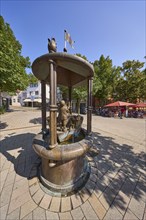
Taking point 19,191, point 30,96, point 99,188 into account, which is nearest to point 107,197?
point 99,188

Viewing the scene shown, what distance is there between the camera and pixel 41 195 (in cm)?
269

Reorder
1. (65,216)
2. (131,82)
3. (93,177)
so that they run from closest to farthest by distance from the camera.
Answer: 1. (65,216)
2. (93,177)
3. (131,82)

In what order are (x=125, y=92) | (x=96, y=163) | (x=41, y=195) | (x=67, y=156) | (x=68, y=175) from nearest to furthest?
(x=67, y=156), (x=41, y=195), (x=68, y=175), (x=96, y=163), (x=125, y=92)

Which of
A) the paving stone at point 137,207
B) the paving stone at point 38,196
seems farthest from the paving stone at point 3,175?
the paving stone at point 137,207

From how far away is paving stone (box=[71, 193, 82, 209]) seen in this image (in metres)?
2.47

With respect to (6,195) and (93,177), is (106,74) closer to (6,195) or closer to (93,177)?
(93,177)

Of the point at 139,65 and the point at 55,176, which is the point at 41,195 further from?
the point at 139,65

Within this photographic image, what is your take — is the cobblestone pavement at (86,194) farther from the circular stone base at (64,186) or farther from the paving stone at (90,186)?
the circular stone base at (64,186)

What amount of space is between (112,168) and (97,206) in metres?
1.62

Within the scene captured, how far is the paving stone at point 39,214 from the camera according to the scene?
220 cm

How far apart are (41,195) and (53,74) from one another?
2.98m

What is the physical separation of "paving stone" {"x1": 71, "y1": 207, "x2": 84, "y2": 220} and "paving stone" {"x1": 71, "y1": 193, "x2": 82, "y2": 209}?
88mm

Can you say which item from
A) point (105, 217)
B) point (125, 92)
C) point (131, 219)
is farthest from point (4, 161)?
point (125, 92)

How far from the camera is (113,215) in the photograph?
2262 millimetres
